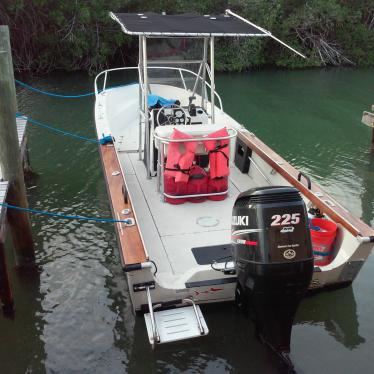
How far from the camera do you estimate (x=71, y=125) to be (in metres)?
8.46

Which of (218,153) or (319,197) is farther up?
(218,153)

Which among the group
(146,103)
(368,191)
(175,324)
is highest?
(146,103)

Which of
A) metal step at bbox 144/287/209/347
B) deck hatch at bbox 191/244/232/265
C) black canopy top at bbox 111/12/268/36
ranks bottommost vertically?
metal step at bbox 144/287/209/347

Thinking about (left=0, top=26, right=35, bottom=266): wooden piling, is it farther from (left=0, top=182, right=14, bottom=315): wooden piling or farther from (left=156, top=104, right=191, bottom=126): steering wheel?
(left=156, top=104, right=191, bottom=126): steering wheel

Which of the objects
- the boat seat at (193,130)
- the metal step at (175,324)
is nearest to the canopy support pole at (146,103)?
the boat seat at (193,130)

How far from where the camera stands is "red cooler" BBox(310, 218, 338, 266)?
3.37 metres

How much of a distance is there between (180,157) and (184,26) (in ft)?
4.42

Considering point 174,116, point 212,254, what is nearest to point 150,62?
point 174,116

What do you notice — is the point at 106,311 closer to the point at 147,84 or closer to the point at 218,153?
the point at 218,153

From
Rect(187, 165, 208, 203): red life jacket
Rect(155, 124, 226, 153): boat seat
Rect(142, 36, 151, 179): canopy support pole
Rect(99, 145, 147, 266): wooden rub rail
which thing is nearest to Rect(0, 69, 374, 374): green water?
Rect(99, 145, 147, 266): wooden rub rail

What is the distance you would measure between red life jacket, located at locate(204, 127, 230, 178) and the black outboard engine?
1.34 m

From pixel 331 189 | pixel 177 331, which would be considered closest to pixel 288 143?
pixel 331 189

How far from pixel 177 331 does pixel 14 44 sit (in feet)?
40.9

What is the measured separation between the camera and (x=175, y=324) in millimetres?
2928
